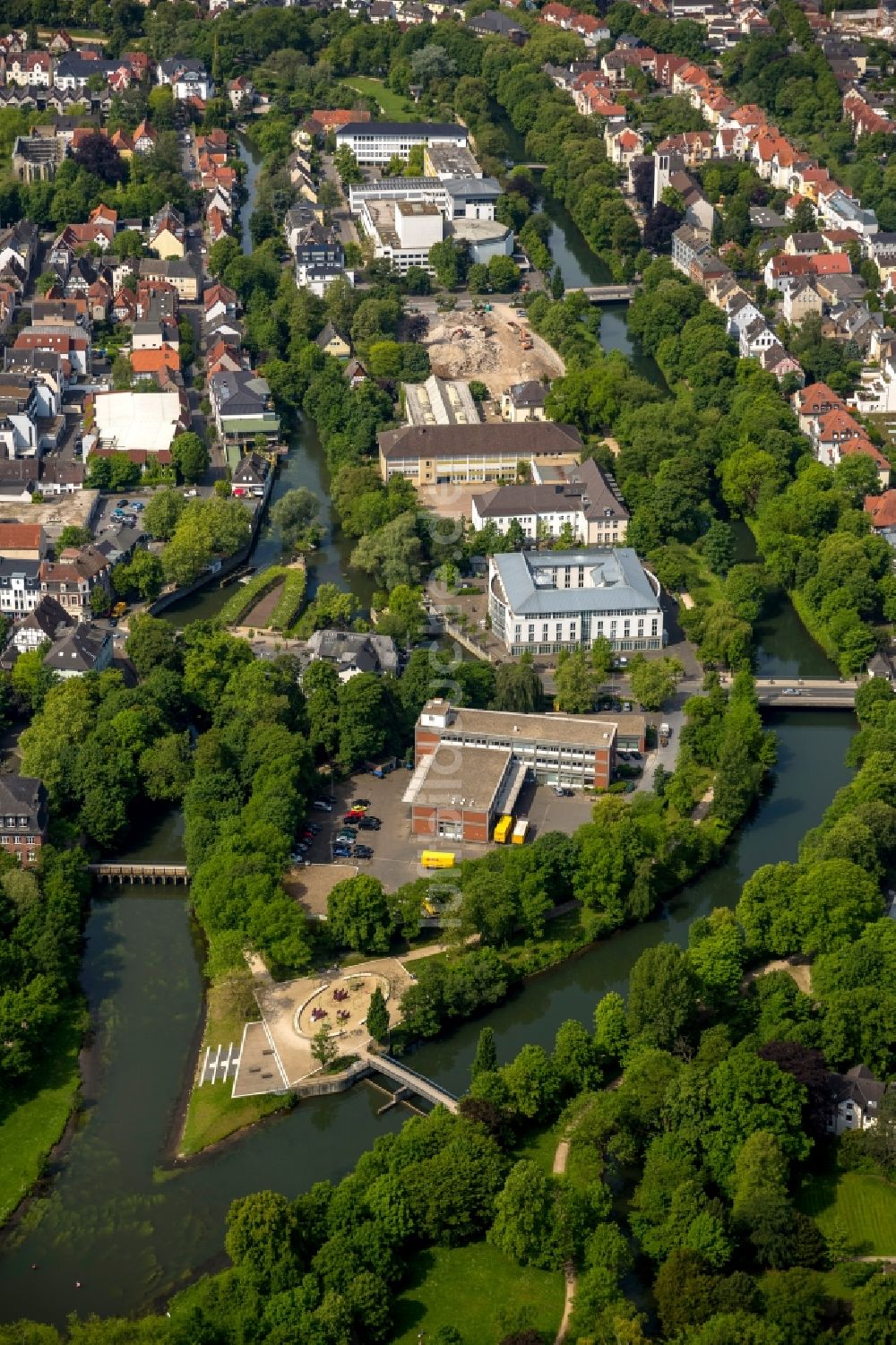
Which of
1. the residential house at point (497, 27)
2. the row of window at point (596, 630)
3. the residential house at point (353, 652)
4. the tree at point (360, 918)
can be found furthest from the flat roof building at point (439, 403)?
the residential house at point (497, 27)

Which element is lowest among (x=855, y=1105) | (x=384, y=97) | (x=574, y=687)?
(x=384, y=97)

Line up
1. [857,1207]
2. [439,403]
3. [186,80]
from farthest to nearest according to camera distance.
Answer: [186,80]
[439,403]
[857,1207]

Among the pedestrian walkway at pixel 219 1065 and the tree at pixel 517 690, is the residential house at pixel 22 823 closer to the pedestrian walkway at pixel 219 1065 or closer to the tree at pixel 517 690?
the pedestrian walkway at pixel 219 1065

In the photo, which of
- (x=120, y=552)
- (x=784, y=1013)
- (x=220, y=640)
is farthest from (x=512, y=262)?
(x=784, y=1013)

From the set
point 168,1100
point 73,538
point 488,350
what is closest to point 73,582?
point 73,538

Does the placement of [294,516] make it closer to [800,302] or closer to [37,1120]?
[800,302]

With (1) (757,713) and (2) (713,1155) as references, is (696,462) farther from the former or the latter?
(2) (713,1155)
